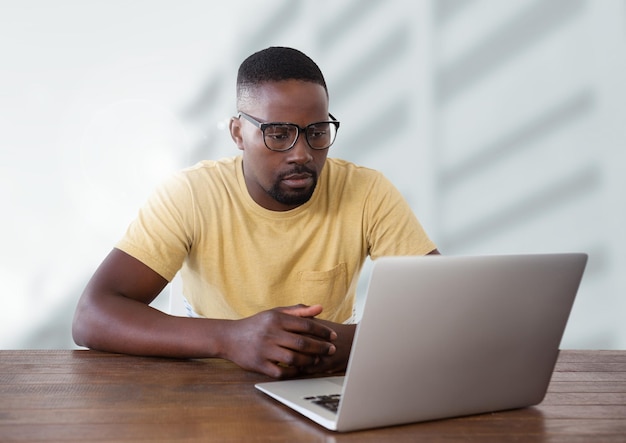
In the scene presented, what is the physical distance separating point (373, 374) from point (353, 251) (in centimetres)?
93

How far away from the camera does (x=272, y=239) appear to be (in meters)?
1.83

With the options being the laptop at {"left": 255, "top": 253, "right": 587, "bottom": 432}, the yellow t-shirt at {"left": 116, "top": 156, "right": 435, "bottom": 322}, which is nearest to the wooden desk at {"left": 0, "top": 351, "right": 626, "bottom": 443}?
the laptop at {"left": 255, "top": 253, "right": 587, "bottom": 432}

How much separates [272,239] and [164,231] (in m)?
0.26

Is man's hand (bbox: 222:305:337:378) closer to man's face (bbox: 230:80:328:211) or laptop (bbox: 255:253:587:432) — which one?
laptop (bbox: 255:253:587:432)

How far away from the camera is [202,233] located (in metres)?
1.81

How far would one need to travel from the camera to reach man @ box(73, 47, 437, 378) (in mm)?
1676

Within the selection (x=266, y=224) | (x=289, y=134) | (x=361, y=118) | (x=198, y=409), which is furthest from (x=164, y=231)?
(x=361, y=118)

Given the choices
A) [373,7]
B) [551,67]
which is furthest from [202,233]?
[551,67]

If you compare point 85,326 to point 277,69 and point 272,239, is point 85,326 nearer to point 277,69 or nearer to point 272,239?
point 272,239

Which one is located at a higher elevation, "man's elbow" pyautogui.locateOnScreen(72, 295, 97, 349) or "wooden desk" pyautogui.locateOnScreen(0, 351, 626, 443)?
"wooden desk" pyautogui.locateOnScreen(0, 351, 626, 443)

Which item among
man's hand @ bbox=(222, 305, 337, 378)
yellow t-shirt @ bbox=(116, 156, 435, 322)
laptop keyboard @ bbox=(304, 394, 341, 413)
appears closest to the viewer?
laptop keyboard @ bbox=(304, 394, 341, 413)

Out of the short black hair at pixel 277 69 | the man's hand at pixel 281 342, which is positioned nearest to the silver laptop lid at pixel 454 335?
the man's hand at pixel 281 342

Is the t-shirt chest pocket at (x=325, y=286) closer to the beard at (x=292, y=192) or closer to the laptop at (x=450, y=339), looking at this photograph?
the beard at (x=292, y=192)

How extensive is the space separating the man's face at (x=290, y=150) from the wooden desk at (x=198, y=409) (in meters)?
0.49
